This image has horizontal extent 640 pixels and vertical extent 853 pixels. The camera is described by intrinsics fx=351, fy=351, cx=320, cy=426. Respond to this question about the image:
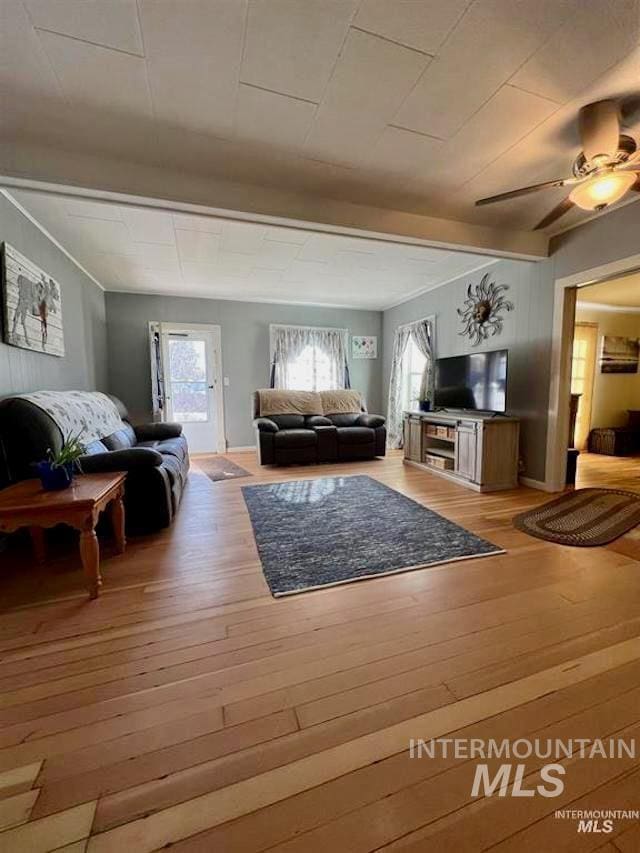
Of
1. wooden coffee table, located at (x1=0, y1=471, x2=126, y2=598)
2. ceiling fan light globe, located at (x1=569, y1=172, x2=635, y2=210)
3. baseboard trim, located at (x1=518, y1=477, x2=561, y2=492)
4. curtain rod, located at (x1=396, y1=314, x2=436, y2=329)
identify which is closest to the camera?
wooden coffee table, located at (x1=0, y1=471, x2=126, y2=598)

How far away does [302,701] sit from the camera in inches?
46.6

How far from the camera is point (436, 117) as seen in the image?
1913mm

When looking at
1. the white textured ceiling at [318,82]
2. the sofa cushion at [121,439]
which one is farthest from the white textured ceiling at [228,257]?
the sofa cushion at [121,439]

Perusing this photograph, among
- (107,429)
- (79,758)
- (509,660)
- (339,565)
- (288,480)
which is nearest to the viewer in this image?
(79,758)

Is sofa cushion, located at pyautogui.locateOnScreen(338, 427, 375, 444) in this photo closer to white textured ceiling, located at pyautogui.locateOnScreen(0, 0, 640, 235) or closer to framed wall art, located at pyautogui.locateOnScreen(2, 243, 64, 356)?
white textured ceiling, located at pyautogui.locateOnScreen(0, 0, 640, 235)

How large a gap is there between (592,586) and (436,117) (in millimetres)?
2641

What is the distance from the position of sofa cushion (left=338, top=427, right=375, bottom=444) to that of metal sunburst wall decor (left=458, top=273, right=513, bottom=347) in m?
1.77

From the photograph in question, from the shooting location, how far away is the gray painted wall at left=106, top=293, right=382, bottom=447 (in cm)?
520

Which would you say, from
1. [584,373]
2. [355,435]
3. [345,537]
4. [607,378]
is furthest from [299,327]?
[607,378]

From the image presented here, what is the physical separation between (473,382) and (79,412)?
382 centimetres

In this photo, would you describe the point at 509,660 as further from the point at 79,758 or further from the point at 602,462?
the point at 602,462

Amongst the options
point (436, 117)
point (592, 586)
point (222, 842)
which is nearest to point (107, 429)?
point (222, 842)

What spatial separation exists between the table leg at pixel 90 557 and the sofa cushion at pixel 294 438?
2947mm

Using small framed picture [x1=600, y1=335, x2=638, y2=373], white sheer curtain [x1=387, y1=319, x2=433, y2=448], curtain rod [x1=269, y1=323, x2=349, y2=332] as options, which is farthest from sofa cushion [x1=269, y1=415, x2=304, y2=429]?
small framed picture [x1=600, y1=335, x2=638, y2=373]
